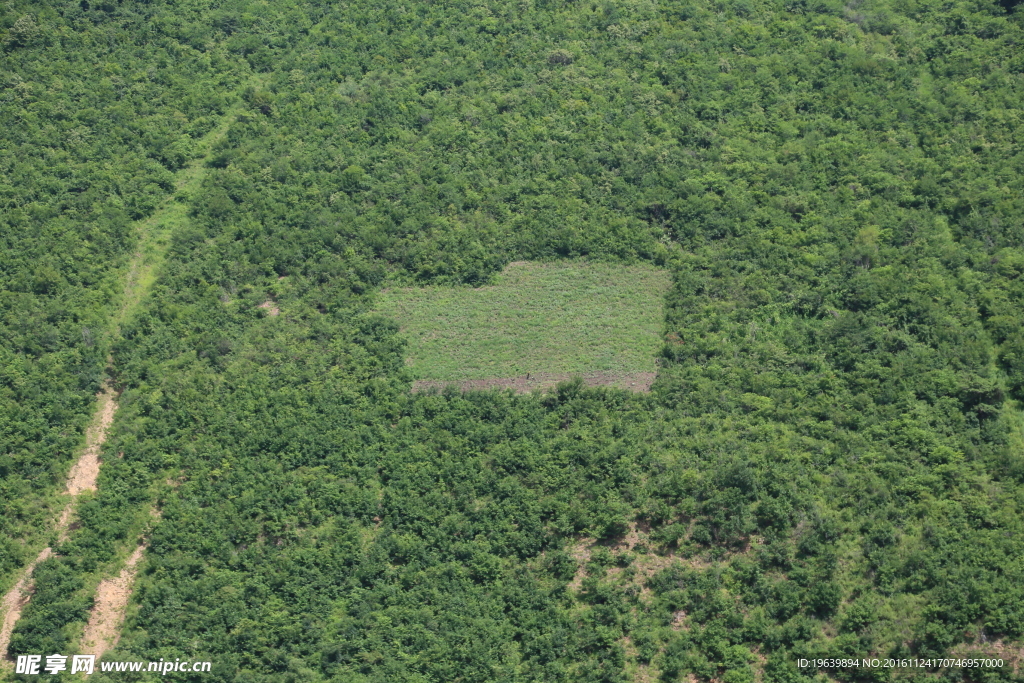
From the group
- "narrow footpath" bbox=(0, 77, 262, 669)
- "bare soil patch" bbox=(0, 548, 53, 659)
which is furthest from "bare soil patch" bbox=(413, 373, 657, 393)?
"bare soil patch" bbox=(0, 548, 53, 659)

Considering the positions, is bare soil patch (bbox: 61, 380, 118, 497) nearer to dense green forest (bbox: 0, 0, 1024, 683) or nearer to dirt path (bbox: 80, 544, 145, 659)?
dense green forest (bbox: 0, 0, 1024, 683)

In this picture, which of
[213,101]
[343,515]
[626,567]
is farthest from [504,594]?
[213,101]

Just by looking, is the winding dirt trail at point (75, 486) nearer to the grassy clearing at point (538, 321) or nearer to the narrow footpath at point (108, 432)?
the narrow footpath at point (108, 432)

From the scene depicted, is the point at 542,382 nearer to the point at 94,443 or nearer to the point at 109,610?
the point at 94,443

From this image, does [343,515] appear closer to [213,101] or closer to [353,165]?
[353,165]

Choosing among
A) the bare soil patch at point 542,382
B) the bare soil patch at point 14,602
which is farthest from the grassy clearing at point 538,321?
the bare soil patch at point 14,602

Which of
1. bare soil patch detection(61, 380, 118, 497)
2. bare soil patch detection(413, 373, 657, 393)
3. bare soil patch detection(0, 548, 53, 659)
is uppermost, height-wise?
bare soil patch detection(413, 373, 657, 393)
